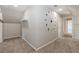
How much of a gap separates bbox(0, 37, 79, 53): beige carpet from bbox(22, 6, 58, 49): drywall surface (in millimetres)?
94

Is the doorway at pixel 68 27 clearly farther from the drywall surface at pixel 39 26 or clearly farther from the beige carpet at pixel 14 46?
the beige carpet at pixel 14 46

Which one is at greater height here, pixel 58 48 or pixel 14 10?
pixel 14 10

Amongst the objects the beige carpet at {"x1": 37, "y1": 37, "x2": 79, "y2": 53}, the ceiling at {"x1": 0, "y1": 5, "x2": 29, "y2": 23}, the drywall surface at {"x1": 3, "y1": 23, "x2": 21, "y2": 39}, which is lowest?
the beige carpet at {"x1": 37, "y1": 37, "x2": 79, "y2": 53}

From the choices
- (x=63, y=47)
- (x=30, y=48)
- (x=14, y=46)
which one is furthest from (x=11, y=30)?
(x=63, y=47)

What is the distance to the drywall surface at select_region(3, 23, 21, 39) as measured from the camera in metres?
1.25

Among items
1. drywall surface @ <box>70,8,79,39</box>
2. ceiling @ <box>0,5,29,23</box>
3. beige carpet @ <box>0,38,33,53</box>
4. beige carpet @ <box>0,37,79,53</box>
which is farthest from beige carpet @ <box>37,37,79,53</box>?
ceiling @ <box>0,5,29,23</box>

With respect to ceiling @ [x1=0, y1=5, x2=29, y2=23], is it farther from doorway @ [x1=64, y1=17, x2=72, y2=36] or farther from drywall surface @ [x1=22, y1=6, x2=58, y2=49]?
doorway @ [x1=64, y1=17, x2=72, y2=36]

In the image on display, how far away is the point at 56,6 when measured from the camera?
123 cm

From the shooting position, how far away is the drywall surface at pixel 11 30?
1.25 meters

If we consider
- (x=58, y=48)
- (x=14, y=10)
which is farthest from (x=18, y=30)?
(x=58, y=48)

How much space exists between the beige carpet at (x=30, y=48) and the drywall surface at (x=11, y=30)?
0.09 meters

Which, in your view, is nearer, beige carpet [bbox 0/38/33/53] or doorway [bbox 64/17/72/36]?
beige carpet [bbox 0/38/33/53]
